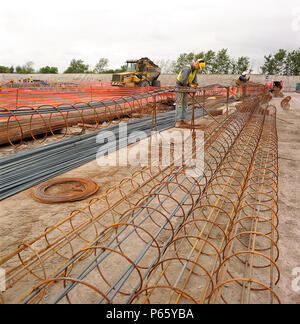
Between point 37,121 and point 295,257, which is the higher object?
point 37,121

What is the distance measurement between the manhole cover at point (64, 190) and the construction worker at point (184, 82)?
4855mm

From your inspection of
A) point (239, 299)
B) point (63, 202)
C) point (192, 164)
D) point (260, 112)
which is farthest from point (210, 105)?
point (239, 299)

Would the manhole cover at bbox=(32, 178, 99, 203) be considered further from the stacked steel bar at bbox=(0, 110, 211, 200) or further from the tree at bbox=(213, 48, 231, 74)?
the tree at bbox=(213, 48, 231, 74)

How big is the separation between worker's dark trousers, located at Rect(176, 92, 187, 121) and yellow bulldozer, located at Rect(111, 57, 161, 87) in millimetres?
11083

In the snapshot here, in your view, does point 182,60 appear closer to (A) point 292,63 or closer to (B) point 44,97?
(A) point 292,63

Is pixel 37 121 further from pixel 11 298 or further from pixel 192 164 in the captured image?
pixel 11 298

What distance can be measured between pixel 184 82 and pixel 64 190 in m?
5.96

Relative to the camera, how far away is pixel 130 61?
20.8m

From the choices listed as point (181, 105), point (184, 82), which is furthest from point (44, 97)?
point (184, 82)

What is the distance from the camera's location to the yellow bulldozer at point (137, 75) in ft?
65.8

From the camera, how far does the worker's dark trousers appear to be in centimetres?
928
